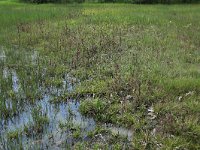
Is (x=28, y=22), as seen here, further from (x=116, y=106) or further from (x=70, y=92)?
(x=116, y=106)

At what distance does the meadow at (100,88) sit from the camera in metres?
8.14

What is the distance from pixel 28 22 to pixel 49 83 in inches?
399

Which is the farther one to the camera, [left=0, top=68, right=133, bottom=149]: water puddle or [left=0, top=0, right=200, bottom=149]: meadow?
[left=0, top=0, right=200, bottom=149]: meadow

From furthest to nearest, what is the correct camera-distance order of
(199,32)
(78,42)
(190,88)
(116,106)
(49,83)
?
(199,32)
(78,42)
(49,83)
(190,88)
(116,106)

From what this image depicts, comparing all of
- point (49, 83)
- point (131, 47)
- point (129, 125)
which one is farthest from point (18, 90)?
point (131, 47)

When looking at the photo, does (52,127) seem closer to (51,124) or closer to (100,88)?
(51,124)

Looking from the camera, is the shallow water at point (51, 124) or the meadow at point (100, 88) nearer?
the shallow water at point (51, 124)

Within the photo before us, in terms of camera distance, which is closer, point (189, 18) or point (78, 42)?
point (78, 42)

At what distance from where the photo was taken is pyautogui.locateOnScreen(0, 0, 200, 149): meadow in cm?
814

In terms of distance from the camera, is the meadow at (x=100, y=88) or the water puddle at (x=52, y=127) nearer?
the water puddle at (x=52, y=127)

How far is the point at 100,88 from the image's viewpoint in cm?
1052

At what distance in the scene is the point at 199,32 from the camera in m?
17.4

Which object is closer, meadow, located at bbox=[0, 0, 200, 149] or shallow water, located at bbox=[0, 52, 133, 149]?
shallow water, located at bbox=[0, 52, 133, 149]

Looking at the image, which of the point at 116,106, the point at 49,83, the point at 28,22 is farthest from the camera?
the point at 28,22
